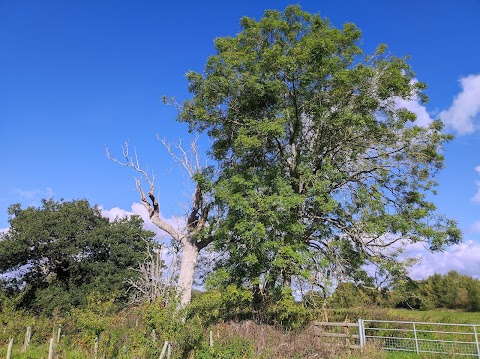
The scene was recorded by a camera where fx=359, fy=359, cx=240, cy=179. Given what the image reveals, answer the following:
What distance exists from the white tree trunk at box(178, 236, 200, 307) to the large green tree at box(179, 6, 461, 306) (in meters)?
2.34

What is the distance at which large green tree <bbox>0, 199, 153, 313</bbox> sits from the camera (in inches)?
921

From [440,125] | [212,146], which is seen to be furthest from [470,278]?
[212,146]

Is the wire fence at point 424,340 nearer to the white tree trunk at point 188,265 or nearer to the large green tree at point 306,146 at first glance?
the large green tree at point 306,146

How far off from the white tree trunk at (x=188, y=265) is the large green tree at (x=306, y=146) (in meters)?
2.34

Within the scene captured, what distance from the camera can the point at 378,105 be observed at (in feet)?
47.0

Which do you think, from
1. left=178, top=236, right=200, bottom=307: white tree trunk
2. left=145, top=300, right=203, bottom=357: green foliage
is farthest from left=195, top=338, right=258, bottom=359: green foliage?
left=178, top=236, right=200, bottom=307: white tree trunk

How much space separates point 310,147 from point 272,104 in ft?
8.45

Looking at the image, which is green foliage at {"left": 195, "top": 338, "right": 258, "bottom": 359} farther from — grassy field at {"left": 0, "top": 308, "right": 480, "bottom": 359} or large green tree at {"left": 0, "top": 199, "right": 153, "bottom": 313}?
large green tree at {"left": 0, "top": 199, "right": 153, "bottom": 313}

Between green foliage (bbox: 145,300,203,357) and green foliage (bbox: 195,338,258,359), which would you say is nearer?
green foliage (bbox: 145,300,203,357)

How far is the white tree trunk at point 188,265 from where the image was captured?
16.1 meters

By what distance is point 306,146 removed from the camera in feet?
51.2

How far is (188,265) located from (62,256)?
12.9 meters

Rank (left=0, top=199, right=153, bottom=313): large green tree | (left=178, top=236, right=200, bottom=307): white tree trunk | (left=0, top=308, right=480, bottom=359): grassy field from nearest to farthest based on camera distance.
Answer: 1. (left=0, top=308, right=480, bottom=359): grassy field
2. (left=178, top=236, right=200, bottom=307): white tree trunk
3. (left=0, top=199, right=153, bottom=313): large green tree

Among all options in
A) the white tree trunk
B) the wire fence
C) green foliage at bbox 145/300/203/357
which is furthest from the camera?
the white tree trunk
